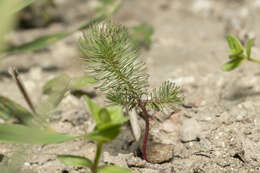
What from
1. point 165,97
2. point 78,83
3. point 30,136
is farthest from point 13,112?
point 165,97

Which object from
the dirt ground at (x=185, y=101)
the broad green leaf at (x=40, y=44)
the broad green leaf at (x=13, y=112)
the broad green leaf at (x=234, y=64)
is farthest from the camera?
the broad green leaf at (x=40, y=44)

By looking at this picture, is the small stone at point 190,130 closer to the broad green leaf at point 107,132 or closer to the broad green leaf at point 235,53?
the broad green leaf at point 235,53

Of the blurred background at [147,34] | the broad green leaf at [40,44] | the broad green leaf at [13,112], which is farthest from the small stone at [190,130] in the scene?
the broad green leaf at [40,44]

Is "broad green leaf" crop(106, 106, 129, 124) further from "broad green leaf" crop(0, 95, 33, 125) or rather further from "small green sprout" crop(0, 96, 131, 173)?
"broad green leaf" crop(0, 95, 33, 125)

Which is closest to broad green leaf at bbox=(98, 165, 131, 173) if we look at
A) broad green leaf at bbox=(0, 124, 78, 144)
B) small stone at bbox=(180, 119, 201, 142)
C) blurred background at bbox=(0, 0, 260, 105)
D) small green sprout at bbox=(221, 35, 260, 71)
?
broad green leaf at bbox=(0, 124, 78, 144)

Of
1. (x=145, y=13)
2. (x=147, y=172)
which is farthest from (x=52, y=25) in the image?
(x=147, y=172)

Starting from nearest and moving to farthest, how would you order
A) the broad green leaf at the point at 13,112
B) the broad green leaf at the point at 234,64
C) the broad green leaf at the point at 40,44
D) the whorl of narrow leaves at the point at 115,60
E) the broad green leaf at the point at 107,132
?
the broad green leaf at the point at 107,132 < the whorl of narrow leaves at the point at 115,60 < the broad green leaf at the point at 234,64 < the broad green leaf at the point at 13,112 < the broad green leaf at the point at 40,44
